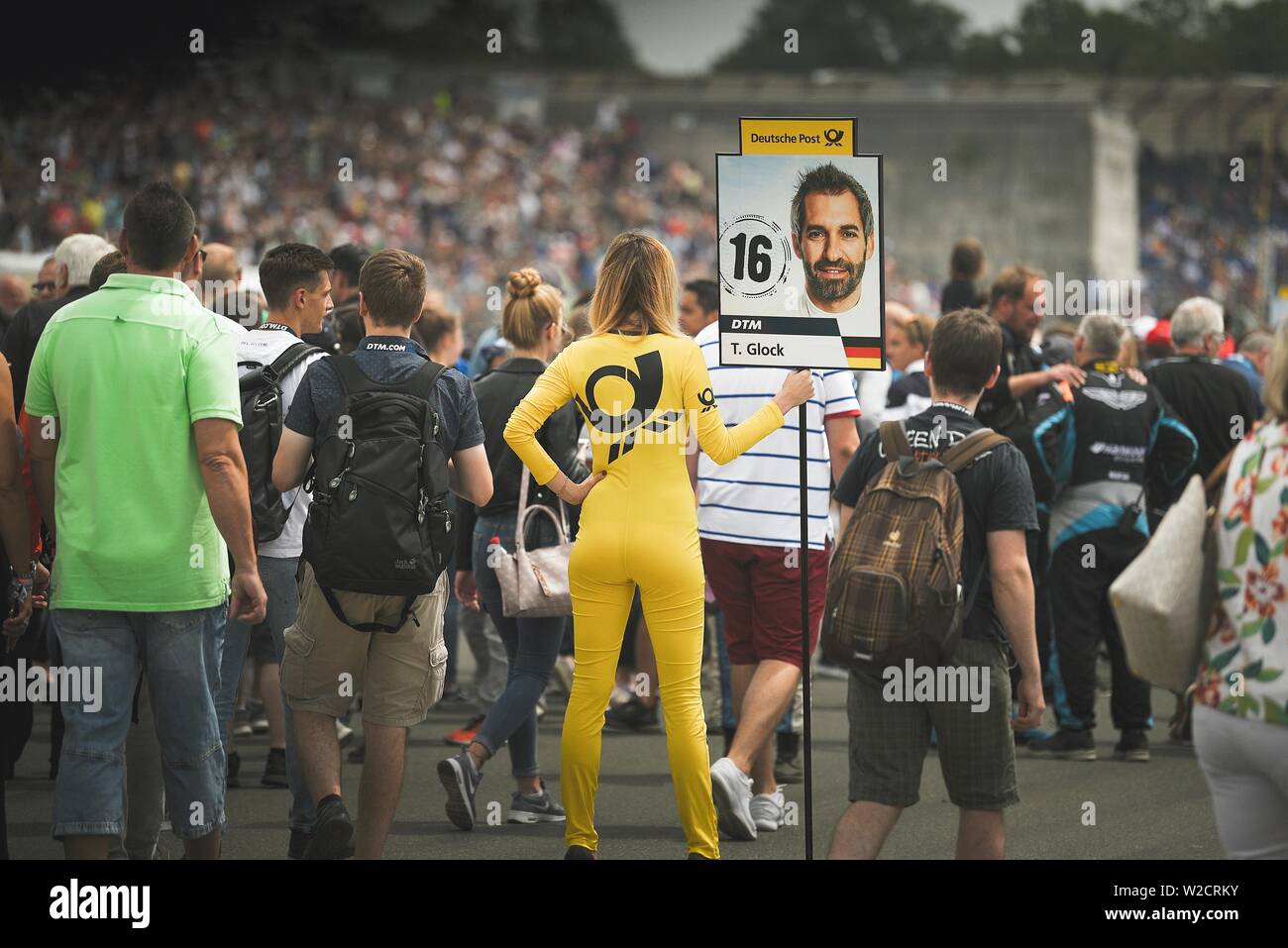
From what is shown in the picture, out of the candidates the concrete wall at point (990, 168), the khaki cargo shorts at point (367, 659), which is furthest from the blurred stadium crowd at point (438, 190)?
the khaki cargo shorts at point (367, 659)

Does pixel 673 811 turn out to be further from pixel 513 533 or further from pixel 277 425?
pixel 277 425

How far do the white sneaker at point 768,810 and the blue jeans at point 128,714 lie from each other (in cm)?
242

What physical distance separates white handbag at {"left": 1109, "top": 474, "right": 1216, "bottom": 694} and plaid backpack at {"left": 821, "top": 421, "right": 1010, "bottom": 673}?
95 centimetres

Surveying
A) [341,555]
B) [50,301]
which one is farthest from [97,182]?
[341,555]

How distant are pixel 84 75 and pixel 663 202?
2628 cm

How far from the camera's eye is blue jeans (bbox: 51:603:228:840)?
Answer: 189 inches

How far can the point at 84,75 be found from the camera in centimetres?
2042

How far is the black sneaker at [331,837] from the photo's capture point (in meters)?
5.34

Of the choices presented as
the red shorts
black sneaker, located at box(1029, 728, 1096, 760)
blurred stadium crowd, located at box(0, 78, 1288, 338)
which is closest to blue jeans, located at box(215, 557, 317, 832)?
the red shorts

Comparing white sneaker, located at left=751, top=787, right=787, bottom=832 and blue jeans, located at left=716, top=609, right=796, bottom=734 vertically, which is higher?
blue jeans, located at left=716, top=609, right=796, bottom=734

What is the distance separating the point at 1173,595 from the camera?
3756 millimetres

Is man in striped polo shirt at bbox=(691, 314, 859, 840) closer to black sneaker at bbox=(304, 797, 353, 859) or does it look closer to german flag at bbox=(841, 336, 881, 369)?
german flag at bbox=(841, 336, 881, 369)

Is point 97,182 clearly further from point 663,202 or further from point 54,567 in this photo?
point 54,567

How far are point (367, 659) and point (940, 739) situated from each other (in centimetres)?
183
